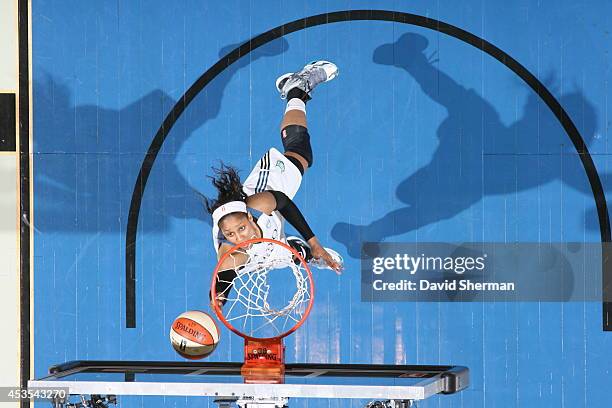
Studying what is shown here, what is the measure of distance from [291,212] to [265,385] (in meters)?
2.59

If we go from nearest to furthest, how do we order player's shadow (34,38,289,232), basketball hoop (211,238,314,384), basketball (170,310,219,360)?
basketball (170,310,219,360), basketball hoop (211,238,314,384), player's shadow (34,38,289,232)

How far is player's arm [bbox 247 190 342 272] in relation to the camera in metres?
7.75

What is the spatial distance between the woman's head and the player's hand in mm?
481

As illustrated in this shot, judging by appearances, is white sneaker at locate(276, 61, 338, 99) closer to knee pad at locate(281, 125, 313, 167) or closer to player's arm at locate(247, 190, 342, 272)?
knee pad at locate(281, 125, 313, 167)


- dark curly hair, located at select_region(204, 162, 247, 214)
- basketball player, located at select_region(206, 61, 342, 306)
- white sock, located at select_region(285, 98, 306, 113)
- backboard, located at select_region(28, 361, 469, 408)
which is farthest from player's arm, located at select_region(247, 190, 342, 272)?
backboard, located at select_region(28, 361, 469, 408)

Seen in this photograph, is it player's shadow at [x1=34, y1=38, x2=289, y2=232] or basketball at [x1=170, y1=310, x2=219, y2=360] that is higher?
player's shadow at [x1=34, y1=38, x2=289, y2=232]

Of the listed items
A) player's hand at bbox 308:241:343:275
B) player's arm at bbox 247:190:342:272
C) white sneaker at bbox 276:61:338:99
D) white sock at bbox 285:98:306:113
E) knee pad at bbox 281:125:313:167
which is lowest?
player's hand at bbox 308:241:343:275

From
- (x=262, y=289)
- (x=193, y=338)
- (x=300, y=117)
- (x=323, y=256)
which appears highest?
(x=300, y=117)

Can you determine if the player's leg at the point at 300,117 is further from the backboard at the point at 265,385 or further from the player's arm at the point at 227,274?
the backboard at the point at 265,385

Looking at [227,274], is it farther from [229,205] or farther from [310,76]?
[310,76]

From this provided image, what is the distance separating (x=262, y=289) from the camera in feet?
25.4

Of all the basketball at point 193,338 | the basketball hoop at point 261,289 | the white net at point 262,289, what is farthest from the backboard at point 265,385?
the white net at point 262,289

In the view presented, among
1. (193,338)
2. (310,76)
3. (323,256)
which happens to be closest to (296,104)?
(310,76)

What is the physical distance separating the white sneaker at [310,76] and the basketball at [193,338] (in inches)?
92.0
